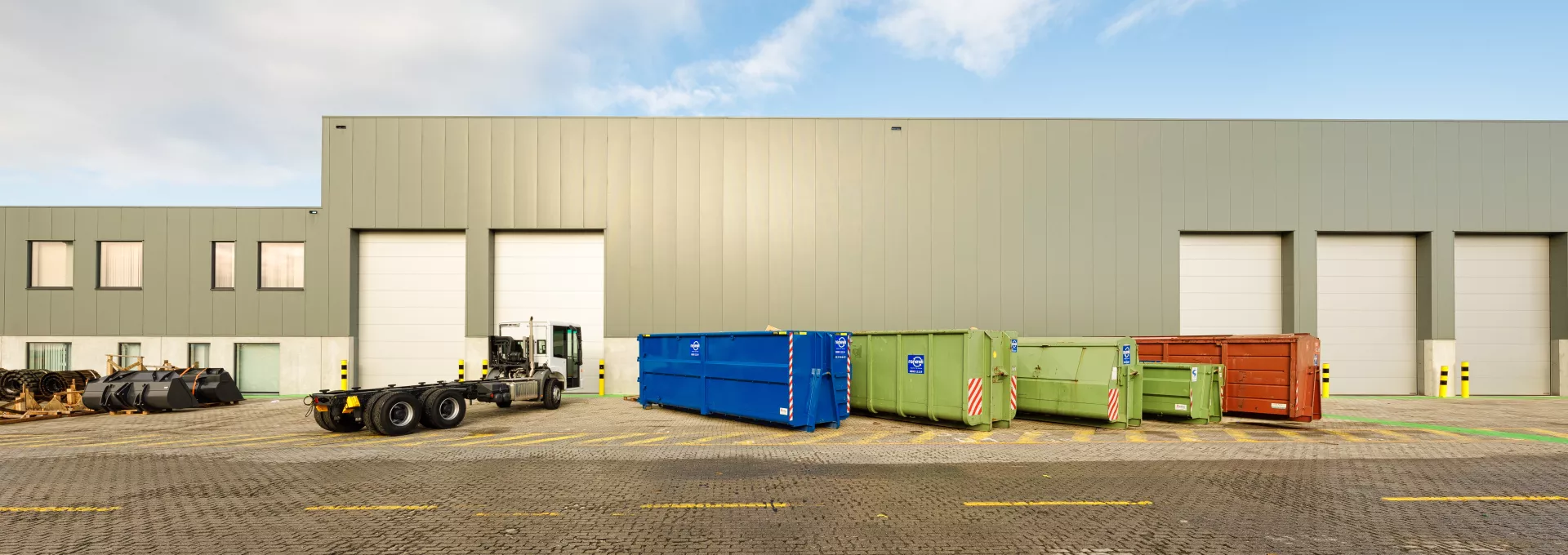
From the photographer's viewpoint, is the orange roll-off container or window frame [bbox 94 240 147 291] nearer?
the orange roll-off container

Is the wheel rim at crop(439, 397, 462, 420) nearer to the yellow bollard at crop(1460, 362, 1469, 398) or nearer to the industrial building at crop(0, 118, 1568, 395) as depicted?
the industrial building at crop(0, 118, 1568, 395)

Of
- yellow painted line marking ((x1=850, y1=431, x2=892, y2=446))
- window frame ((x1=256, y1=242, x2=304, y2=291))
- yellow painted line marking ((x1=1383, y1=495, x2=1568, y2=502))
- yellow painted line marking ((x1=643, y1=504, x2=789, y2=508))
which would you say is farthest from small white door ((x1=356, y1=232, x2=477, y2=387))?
yellow painted line marking ((x1=1383, y1=495, x2=1568, y2=502))

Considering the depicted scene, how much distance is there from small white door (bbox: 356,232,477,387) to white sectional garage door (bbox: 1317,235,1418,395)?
25.6 metres

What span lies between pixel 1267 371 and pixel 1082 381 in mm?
4261

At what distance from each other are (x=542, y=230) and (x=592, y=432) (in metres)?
9.75

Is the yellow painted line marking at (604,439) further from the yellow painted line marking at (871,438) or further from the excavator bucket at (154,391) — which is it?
the excavator bucket at (154,391)

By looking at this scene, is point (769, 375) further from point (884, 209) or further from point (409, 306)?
point (409, 306)

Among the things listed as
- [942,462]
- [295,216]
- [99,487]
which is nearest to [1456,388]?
[942,462]

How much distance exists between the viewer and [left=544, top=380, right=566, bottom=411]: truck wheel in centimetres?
1588

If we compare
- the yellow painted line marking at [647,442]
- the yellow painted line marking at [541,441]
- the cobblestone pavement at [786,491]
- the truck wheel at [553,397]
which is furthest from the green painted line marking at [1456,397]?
the truck wheel at [553,397]

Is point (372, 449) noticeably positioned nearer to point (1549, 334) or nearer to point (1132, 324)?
point (1132, 324)

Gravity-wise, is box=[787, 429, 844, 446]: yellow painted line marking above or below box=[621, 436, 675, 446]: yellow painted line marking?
below

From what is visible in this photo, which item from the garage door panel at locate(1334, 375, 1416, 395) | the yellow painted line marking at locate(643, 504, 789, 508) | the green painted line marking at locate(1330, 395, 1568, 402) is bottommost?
the green painted line marking at locate(1330, 395, 1568, 402)

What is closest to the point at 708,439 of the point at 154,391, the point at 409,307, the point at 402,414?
the point at 402,414
